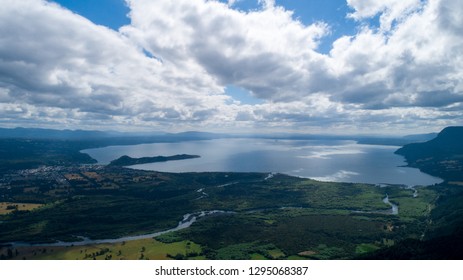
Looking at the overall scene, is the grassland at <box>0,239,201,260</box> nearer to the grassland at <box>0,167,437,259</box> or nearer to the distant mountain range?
the grassland at <box>0,167,437,259</box>

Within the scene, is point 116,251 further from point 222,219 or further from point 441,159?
point 441,159

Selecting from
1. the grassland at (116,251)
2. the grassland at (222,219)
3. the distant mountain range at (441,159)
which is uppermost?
the distant mountain range at (441,159)

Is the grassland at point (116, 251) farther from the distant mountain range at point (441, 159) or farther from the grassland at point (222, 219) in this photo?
the distant mountain range at point (441, 159)

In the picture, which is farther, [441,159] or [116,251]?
[441,159]

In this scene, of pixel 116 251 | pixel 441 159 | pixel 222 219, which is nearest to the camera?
pixel 116 251

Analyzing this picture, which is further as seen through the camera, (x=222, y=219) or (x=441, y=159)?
(x=441, y=159)

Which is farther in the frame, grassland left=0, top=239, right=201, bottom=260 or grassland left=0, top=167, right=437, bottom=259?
grassland left=0, top=167, right=437, bottom=259

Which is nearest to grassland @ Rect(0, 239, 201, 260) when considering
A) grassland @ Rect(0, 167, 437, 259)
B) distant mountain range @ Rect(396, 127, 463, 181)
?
grassland @ Rect(0, 167, 437, 259)

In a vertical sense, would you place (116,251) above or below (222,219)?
below

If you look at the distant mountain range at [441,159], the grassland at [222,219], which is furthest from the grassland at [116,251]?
the distant mountain range at [441,159]

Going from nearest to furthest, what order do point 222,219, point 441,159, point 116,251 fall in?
point 116,251 → point 222,219 → point 441,159

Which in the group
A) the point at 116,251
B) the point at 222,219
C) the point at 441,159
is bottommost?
the point at 116,251

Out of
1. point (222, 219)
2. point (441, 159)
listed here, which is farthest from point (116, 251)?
point (441, 159)

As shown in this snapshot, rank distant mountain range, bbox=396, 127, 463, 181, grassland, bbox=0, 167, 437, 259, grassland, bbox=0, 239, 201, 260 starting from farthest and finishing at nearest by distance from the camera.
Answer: distant mountain range, bbox=396, 127, 463, 181
grassland, bbox=0, 167, 437, 259
grassland, bbox=0, 239, 201, 260
